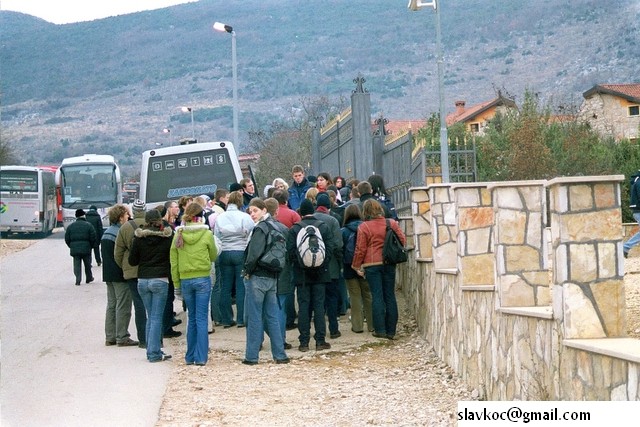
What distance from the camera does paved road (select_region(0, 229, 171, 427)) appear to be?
403 inches

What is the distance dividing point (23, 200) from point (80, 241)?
24951 mm

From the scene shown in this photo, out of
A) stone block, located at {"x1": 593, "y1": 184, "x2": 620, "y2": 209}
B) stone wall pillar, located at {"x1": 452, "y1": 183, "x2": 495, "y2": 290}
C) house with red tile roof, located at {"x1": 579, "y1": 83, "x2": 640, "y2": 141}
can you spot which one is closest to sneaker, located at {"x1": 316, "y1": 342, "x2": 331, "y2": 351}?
stone wall pillar, located at {"x1": 452, "y1": 183, "x2": 495, "y2": 290}

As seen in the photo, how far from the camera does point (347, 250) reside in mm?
15008

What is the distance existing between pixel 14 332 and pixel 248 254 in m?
4.80

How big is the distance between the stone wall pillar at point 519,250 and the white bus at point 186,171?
18.6 metres

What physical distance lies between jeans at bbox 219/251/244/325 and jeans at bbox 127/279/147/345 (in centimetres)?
128

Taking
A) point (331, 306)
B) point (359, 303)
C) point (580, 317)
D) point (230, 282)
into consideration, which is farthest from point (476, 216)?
point (230, 282)

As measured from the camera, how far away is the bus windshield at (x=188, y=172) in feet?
90.9

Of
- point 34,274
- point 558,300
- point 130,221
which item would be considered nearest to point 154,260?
point 130,221

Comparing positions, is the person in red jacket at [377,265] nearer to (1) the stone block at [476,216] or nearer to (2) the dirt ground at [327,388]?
(2) the dirt ground at [327,388]

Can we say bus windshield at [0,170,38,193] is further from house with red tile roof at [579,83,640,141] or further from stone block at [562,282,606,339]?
stone block at [562,282,606,339]

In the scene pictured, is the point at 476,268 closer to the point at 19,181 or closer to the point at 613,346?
the point at 613,346

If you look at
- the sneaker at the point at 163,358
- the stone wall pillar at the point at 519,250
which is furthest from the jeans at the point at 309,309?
the stone wall pillar at the point at 519,250

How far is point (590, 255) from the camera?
7621mm
